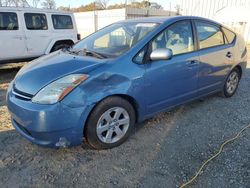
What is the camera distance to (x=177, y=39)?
343cm

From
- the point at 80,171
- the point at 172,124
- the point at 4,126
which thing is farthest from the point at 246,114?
the point at 4,126

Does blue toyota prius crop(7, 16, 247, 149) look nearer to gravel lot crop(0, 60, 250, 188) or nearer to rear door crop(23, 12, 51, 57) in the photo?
gravel lot crop(0, 60, 250, 188)

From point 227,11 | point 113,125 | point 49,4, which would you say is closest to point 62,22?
point 113,125

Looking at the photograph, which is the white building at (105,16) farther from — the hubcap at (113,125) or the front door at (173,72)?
the hubcap at (113,125)

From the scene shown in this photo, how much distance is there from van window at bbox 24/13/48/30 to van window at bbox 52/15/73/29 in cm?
35

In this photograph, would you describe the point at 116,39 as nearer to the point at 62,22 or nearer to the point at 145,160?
the point at 145,160

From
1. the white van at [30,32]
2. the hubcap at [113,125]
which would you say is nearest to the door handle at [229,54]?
the hubcap at [113,125]

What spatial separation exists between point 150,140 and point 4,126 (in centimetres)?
221

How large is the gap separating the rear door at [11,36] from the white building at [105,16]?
9861mm

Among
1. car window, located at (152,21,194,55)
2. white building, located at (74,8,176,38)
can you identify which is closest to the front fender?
car window, located at (152,21,194,55)

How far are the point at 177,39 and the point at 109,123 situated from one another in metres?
1.63

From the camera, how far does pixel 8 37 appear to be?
6484 millimetres

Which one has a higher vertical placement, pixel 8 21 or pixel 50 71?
pixel 8 21

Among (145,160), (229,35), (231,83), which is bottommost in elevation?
(145,160)
